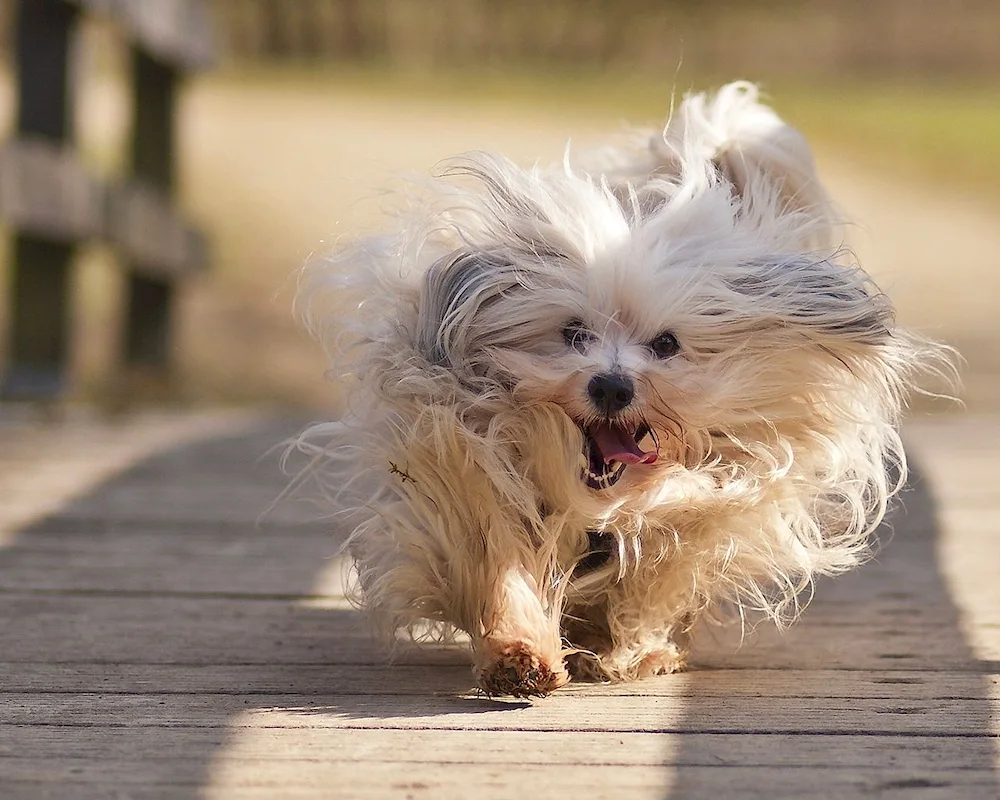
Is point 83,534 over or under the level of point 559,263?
under

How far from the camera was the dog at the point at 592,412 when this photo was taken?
2.43 metres

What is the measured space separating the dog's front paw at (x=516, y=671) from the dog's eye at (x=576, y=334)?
49 cm

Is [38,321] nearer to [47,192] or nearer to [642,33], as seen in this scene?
[47,192]

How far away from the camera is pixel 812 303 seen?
253cm

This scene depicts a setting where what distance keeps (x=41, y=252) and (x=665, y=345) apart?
3117 millimetres

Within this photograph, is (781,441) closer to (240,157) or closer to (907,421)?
(907,421)

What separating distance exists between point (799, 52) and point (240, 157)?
33.6 ft

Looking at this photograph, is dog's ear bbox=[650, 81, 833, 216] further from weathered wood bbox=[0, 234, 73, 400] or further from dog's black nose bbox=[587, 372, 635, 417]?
weathered wood bbox=[0, 234, 73, 400]

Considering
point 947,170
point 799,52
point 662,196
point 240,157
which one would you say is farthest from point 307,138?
point 662,196

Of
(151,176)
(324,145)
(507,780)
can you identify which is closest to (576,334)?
(507,780)

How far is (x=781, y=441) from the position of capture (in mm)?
2578

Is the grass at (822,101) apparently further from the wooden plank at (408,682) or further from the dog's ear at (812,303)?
the wooden plank at (408,682)

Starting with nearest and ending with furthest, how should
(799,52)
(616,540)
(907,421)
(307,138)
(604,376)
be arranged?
(604,376) → (616,540) → (907,421) → (307,138) → (799,52)

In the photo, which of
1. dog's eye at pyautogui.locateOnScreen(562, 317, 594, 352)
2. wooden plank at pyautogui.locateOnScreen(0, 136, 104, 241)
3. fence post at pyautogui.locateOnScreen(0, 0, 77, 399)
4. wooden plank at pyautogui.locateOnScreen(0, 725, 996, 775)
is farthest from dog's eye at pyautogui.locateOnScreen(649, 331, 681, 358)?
fence post at pyautogui.locateOnScreen(0, 0, 77, 399)
